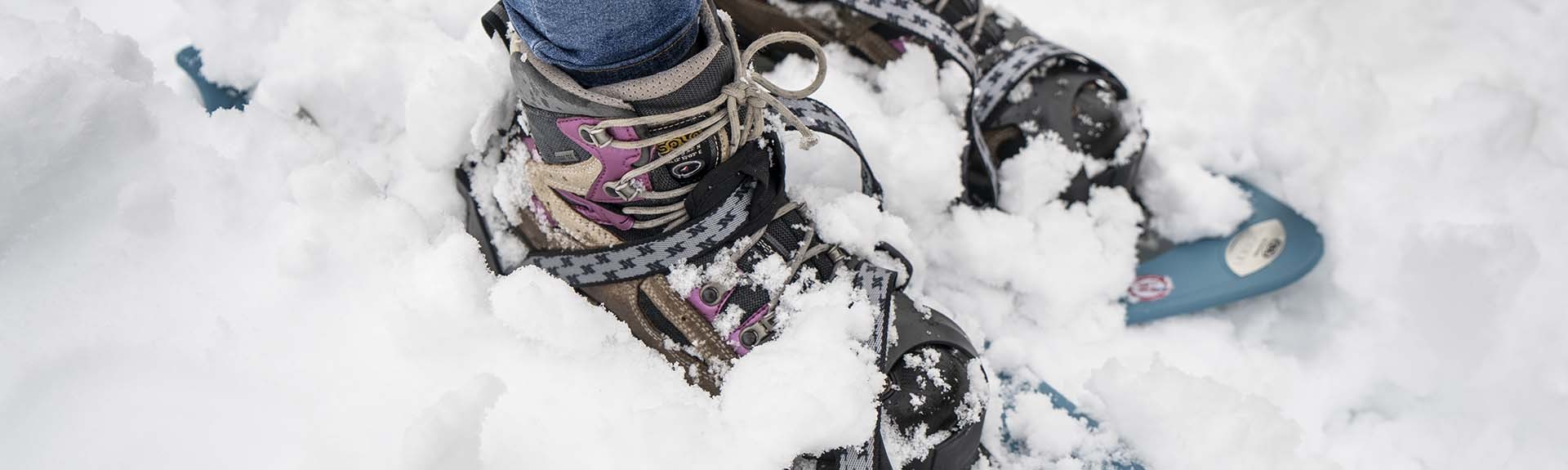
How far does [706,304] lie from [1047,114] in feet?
1.74

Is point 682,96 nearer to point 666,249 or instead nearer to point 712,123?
point 712,123

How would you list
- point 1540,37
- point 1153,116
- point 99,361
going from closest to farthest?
point 99,361
point 1153,116
point 1540,37

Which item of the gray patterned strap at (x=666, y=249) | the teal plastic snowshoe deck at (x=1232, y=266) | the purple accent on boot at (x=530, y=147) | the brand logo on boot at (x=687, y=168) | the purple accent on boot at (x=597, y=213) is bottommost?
the teal plastic snowshoe deck at (x=1232, y=266)

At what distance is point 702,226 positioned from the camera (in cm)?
75

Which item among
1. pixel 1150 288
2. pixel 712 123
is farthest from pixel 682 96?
pixel 1150 288

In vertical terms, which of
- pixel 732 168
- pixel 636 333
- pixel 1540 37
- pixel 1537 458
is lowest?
pixel 1537 458

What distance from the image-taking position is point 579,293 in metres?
0.82

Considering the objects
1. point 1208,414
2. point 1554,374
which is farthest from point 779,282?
point 1554,374

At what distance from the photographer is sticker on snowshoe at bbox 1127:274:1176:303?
113cm

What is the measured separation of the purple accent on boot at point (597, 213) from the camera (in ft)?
2.49

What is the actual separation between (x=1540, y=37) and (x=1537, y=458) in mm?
741

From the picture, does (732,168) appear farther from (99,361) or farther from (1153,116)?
(1153,116)

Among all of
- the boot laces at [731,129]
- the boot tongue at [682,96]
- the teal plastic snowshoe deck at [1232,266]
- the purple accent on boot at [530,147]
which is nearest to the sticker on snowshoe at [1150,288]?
the teal plastic snowshoe deck at [1232,266]

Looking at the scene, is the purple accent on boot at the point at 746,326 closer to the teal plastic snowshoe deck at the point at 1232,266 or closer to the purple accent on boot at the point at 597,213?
the purple accent on boot at the point at 597,213
